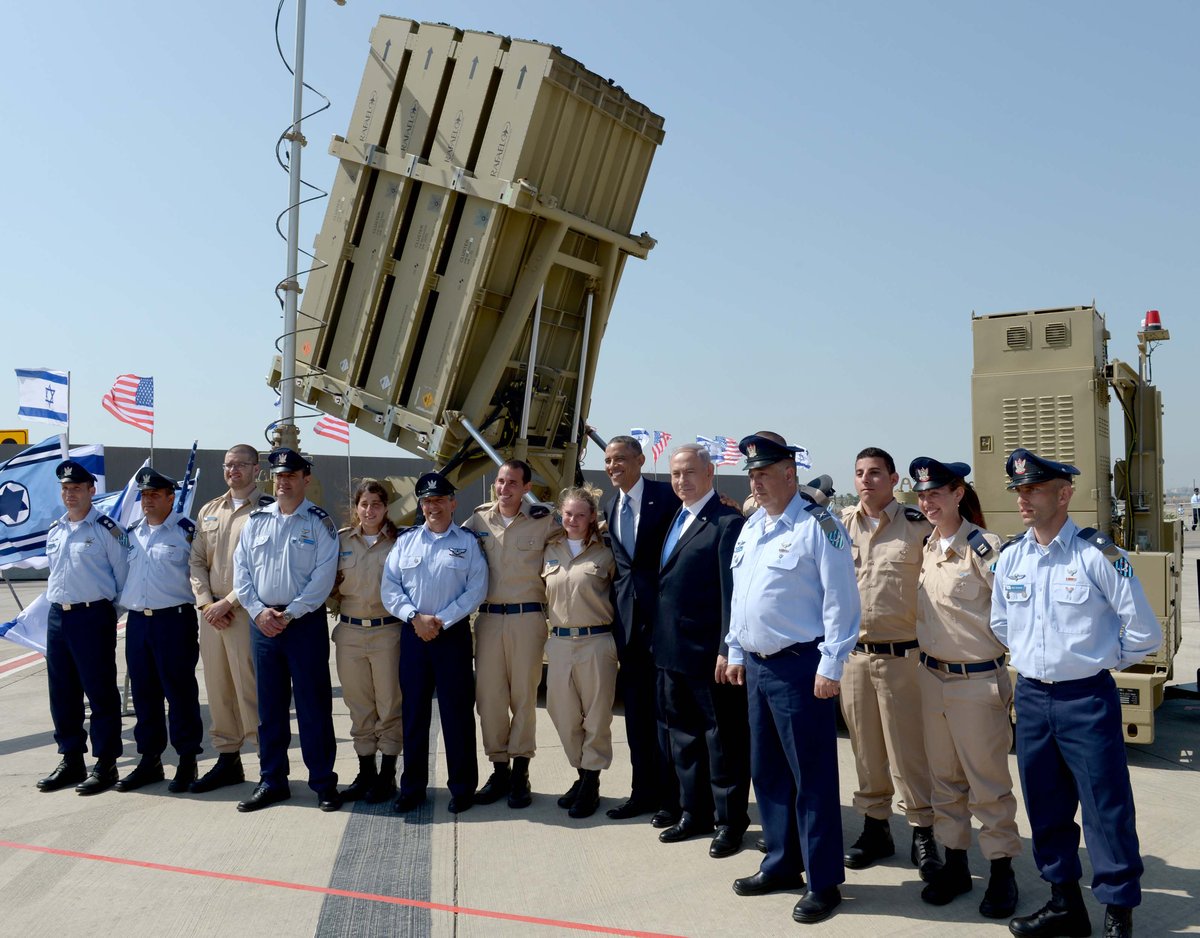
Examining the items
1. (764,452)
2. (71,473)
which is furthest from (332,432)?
(764,452)

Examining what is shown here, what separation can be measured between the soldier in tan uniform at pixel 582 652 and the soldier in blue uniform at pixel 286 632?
116cm

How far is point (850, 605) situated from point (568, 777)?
2.42 metres

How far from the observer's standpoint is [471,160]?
7223 millimetres

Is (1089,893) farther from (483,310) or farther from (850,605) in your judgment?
(483,310)

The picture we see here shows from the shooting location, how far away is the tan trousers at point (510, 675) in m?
4.89

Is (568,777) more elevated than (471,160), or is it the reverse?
(471,160)

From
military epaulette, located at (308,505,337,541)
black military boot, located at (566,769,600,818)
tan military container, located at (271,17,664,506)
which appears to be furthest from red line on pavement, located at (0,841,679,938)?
tan military container, located at (271,17,664,506)

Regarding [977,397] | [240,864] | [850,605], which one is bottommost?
[240,864]

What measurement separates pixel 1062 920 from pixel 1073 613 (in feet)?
3.50

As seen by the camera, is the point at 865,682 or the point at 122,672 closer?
the point at 865,682

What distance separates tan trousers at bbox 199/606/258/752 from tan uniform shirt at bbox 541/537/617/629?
1.66 meters

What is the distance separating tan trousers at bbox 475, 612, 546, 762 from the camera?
4.89 metres

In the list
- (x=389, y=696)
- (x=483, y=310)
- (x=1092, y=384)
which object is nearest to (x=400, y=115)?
(x=483, y=310)

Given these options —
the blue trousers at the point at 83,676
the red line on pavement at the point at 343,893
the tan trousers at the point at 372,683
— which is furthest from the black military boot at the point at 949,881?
the blue trousers at the point at 83,676
